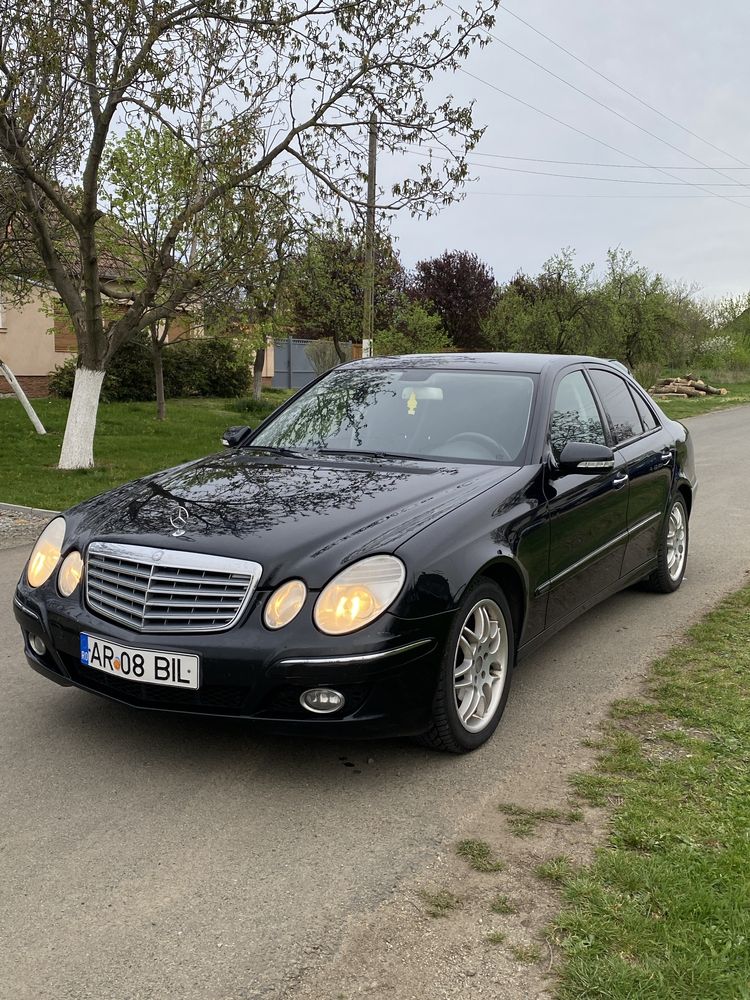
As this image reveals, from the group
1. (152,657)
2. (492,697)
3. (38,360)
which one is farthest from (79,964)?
(38,360)

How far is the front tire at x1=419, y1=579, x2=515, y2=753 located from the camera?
11.5 ft

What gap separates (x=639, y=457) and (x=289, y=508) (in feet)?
8.53

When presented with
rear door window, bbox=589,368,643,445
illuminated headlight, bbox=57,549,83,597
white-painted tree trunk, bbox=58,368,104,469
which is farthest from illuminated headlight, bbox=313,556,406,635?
white-painted tree trunk, bbox=58,368,104,469

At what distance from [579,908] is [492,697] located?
1.30 meters

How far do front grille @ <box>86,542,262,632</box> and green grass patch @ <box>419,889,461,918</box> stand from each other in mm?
1117

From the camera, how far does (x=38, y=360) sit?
25.5 m

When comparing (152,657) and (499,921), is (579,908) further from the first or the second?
(152,657)

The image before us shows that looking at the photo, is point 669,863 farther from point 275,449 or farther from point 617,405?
point 617,405

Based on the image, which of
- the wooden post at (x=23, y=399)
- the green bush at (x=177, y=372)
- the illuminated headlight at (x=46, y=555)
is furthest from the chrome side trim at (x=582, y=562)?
the green bush at (x=177, y=372)

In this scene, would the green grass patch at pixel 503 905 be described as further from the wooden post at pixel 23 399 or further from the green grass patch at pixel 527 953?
the wooden post at pixel 23 399

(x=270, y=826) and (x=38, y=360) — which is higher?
(x=38, y=360)

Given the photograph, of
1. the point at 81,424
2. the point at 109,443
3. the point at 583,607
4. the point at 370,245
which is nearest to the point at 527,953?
the point at 583,607

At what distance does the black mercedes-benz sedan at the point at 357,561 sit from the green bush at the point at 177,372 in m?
18.7

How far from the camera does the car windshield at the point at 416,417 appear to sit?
458 cm
